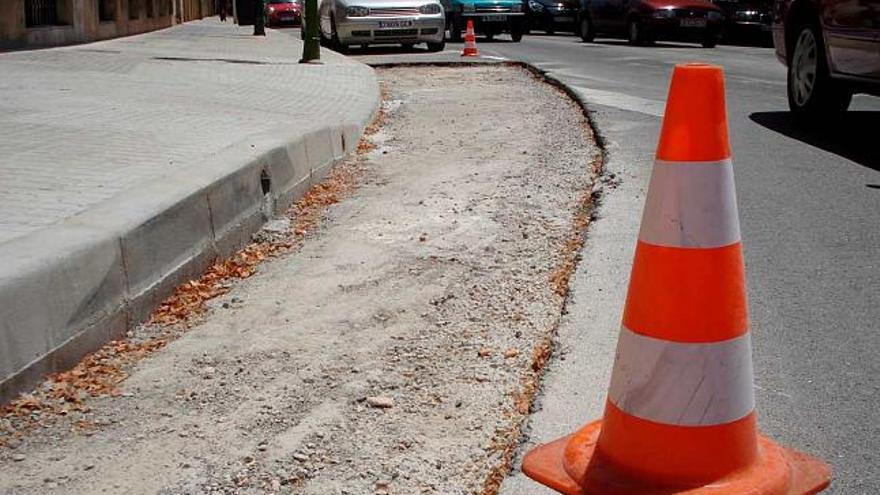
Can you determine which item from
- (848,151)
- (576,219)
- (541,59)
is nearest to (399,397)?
(576,219)

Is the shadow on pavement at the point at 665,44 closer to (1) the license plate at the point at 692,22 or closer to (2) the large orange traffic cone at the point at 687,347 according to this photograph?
(1) the license plate at the point at 692,22

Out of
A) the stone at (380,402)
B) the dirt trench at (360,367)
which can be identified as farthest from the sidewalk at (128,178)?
the stone at (380,402)

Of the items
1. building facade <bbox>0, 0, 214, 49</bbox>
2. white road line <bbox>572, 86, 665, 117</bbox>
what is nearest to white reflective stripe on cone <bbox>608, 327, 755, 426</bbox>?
white road line <bbox>572, 86, 665, 117</bbox>

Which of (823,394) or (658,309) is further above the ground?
(658,309)

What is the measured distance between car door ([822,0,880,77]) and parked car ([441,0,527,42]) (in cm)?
1518

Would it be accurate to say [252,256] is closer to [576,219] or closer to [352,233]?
[352,233]

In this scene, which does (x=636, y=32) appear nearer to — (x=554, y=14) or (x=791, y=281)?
(x=554, y=14)

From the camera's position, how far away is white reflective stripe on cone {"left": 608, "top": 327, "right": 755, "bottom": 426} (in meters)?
2.74

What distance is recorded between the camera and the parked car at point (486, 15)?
2398 cm

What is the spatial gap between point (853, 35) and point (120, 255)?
21.0ft

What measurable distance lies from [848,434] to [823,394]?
324mm

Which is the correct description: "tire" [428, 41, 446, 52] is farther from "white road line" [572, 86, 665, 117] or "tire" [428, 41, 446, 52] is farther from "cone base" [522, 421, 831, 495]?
"cone base" [522, 421, 831, 495]

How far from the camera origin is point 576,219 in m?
6.19

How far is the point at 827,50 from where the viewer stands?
9.30m
